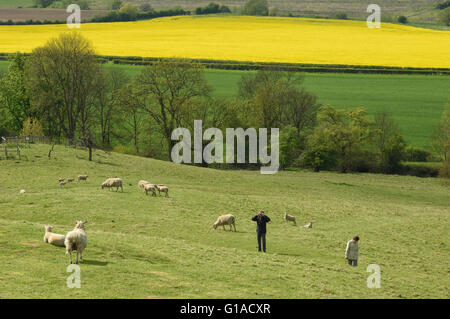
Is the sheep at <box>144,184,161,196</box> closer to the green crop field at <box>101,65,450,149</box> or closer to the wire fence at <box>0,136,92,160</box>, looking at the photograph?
the wire fence at <box>0,136,92,160</box>

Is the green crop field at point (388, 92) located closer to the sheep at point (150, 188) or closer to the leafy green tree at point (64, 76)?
the leafy green tree at point (64, 76)

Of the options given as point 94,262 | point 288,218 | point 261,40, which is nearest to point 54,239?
point 94,262

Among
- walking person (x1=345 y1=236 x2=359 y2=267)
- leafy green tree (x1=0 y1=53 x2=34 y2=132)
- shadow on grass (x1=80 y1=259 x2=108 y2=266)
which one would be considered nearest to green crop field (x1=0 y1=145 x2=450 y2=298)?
shadow on grass (x1=80 y1=259 x2=108 y2=266)

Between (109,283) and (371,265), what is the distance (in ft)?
46.4

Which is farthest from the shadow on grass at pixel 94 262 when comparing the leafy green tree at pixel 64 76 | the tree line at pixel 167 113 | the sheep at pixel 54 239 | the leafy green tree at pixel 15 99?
the leafy green tree at pixel 15 99

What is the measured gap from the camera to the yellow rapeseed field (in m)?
134

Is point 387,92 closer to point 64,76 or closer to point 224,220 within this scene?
point 64,76

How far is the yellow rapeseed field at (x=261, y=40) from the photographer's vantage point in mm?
133625

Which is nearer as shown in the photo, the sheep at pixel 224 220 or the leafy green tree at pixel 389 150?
the sheep at pixel 224 220

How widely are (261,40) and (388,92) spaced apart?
47.3 metres

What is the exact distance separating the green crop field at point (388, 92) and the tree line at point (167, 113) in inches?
349

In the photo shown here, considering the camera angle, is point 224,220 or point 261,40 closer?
point 224,220

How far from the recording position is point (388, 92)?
116 m

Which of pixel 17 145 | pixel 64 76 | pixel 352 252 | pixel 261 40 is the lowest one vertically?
pixel 17 145
